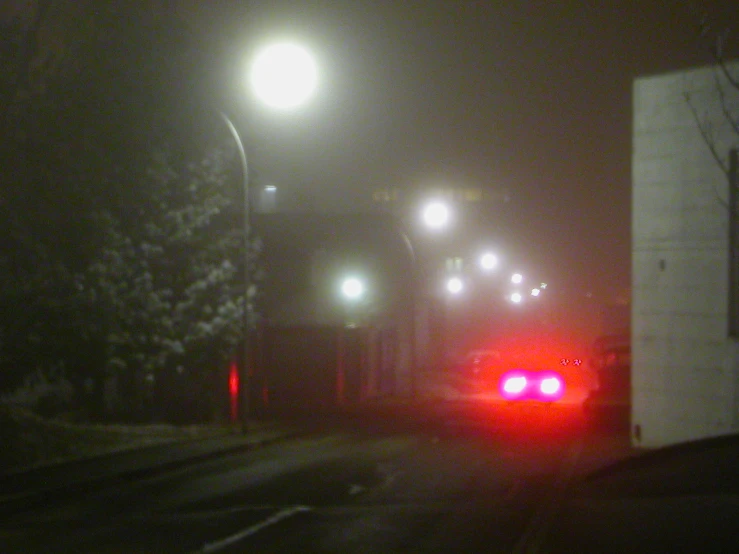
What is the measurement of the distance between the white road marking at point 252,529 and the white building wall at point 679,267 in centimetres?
917

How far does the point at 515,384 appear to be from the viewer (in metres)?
20.0

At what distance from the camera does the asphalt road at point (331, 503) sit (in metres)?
10.8

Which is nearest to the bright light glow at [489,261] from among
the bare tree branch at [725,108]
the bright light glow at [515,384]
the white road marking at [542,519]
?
the bright light glow at [515,384]

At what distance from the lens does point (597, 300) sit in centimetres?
2631

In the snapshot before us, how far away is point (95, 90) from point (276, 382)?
663 inches

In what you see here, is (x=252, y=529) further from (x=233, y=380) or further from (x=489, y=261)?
(x=489, y=261)

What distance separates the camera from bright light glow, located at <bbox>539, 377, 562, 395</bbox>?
19094mm

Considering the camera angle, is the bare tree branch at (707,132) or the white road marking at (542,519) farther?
the bare tree branch at (707,132)

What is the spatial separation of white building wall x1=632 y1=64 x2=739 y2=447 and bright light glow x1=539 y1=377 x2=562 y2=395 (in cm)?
199

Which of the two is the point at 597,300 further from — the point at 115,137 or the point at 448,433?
the point at 115,137

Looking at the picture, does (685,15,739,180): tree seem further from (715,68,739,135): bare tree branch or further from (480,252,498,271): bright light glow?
(480,252,498,271): bright light glow

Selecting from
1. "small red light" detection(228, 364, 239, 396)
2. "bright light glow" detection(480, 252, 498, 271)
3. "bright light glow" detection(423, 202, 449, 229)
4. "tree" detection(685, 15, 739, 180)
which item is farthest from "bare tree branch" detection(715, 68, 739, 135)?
"bright light glow" detection(480, 252, 498, 271)

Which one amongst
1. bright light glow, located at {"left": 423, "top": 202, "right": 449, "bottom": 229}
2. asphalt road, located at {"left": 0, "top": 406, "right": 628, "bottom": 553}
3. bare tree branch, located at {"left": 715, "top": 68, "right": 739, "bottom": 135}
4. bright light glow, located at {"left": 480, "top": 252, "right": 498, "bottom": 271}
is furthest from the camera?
bright light glow, located at {"left": 480, "top": 252, "right": 498, "bottom": 271}

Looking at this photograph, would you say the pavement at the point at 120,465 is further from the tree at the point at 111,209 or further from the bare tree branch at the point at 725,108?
the bare tree branch at the point at 725,108
